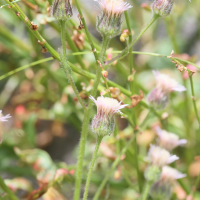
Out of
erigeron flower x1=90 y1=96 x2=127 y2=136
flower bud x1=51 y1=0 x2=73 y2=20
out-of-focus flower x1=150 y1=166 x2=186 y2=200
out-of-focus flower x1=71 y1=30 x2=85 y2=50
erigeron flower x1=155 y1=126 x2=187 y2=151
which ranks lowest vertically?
out-of-focus flower x1=150 y1=166 x2=186 y2=200

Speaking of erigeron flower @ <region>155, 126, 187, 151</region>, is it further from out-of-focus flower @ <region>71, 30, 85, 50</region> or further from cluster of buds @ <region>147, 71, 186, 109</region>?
out-of-focus flower @ <region>71, 30, 85, 50</region>

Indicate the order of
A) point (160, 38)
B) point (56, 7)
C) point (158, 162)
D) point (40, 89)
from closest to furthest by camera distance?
point (56, 7) → point (158, 162) → point (40, 89) → point (160, 38)

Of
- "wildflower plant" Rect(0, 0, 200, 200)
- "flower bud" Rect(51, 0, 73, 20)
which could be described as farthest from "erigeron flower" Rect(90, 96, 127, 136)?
"flower bud" Rect(51, 0, 73, 20)

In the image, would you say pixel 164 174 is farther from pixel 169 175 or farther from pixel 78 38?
pixel 78 38

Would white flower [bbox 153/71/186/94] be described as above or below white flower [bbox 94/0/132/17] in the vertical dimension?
below

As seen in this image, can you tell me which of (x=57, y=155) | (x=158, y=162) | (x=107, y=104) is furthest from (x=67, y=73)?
(x=57, y=155)

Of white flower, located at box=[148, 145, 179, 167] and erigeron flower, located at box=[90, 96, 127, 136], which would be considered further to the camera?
white flower, located at box=[148, 145, 179, 167]

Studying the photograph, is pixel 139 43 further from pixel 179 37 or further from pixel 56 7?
pixel 56 7
